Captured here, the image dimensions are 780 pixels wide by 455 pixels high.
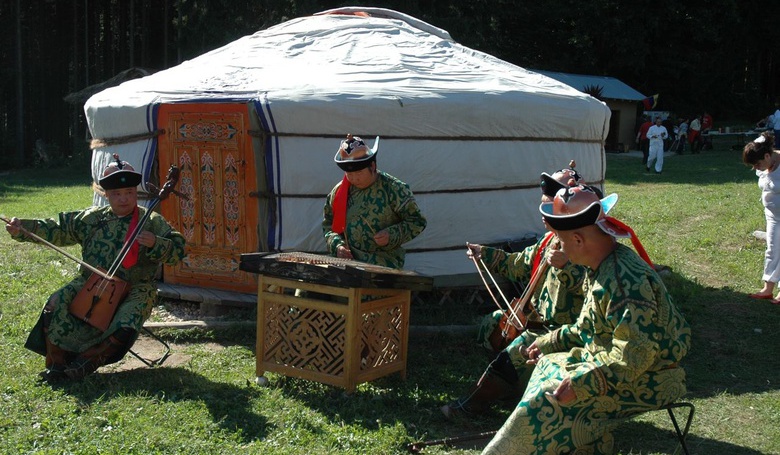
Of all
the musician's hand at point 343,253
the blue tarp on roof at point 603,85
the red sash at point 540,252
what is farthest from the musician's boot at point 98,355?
the blue tarp on roof at point 603,85

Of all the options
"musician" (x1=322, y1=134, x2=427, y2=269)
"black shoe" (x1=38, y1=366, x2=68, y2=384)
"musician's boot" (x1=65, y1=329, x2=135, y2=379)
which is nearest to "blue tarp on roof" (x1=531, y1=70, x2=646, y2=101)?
"musician" (x1=322, y1=134, x2=427, y2=269)

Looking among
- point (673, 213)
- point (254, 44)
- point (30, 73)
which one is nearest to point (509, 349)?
point (254, 44)

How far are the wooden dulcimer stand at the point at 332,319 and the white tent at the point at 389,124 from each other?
59.9 inches

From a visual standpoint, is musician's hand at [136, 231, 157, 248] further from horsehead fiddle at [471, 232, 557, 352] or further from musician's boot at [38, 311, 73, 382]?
horsehead fiddle at [471, 232, 557, 352]

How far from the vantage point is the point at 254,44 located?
23.1 ft

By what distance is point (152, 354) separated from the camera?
16.3 ft

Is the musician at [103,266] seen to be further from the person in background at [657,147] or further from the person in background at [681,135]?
the person in background at [681,135]

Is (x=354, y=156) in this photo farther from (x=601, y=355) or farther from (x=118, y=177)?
(x=601, y=355)

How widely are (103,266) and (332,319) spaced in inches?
51.0

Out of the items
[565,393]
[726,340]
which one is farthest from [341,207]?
[726,340]

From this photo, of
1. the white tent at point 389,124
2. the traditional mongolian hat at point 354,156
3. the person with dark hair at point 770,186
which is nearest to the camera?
the traditional mongolian hat at point 354,156

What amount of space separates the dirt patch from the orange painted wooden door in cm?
86

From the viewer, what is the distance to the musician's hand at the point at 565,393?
103 inches

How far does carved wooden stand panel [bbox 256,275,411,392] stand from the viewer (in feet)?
13.3
